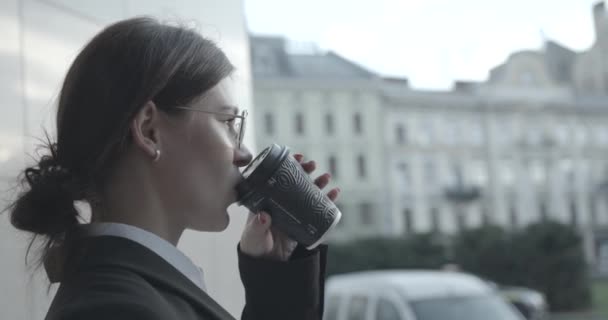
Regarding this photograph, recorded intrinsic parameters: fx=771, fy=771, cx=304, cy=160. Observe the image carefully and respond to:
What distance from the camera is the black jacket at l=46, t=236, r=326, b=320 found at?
105cm

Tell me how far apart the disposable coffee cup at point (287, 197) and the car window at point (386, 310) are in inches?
257

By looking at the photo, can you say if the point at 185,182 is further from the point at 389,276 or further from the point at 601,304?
the point at 601,304

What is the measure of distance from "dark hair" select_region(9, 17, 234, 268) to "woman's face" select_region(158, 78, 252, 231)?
0.11ft

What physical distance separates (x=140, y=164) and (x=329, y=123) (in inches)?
1578

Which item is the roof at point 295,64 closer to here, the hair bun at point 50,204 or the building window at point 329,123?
the building window at point 329,123

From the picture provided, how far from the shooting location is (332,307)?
9203 millimetres

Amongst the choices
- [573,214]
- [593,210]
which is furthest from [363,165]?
[593,210]

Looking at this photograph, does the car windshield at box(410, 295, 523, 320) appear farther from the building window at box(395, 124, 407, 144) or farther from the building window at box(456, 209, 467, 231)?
the building window at box(456, 209, 467, 231)

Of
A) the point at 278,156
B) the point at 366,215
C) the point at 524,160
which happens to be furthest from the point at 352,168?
the point at 278,156

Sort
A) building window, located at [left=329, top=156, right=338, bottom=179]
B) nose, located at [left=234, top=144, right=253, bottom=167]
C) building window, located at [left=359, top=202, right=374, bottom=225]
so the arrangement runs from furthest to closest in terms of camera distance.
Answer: building window, located at [left=359, top=202, right=374, bottom=225], building window, located at [left=329, top=156, right=338, bottom=179], nose, located at [left=234, top=144, right=253, bottom=167]

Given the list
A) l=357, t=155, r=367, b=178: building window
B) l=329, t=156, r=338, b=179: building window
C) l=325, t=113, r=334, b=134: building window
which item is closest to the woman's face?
l=325, t=113, r=334, b=134: building window

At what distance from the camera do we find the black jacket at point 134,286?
105 centimetres

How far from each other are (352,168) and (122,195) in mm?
41228

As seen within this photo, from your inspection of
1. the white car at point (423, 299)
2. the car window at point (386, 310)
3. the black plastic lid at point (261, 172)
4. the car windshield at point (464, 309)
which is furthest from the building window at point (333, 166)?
the black plastic lid at point (261, 172)
